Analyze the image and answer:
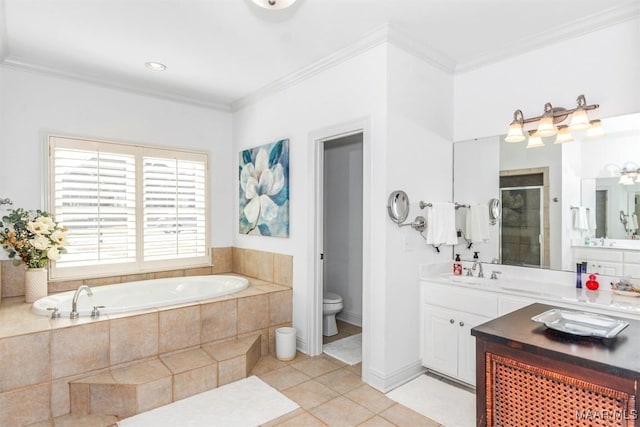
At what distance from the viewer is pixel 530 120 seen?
9.02ft

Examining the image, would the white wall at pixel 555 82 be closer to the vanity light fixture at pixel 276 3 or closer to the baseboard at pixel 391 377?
the vanity light fixture at pixel 276 3

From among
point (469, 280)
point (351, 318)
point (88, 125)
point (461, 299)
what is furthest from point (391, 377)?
point (88, 125)

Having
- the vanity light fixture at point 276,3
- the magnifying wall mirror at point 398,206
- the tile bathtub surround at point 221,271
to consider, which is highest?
the vanity light fixture at point 276,3

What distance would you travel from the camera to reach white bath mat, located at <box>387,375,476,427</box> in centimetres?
230

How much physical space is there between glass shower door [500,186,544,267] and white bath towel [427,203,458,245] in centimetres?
41

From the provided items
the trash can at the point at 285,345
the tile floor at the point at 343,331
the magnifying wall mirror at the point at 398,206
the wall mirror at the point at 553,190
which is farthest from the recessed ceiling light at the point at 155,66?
the tile floor at the point at 343,331

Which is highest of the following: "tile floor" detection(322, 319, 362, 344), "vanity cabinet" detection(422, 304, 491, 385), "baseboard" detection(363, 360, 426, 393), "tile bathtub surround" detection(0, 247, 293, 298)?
"tile bathtub surround" detection(0, 247, 293, 298)

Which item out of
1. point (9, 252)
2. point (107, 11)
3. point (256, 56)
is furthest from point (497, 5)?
point (9, 252)

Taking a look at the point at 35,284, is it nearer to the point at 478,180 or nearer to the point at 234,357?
the point at 234,357

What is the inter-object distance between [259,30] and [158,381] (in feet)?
8.28

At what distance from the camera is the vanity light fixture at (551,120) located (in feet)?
7.95

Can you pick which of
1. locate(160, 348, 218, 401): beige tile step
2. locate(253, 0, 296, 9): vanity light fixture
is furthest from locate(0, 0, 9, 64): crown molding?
locate(160, 348, 218, 401): beige tile step

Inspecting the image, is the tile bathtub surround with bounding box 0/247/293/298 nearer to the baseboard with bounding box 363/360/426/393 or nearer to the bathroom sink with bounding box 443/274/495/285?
the baseboard with bounding box 363/360/426/393

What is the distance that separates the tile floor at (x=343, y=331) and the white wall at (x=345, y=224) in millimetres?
103
